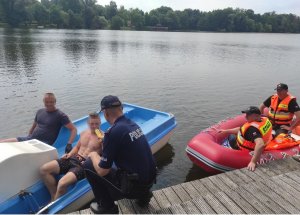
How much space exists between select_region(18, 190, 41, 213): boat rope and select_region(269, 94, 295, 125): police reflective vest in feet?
17.4

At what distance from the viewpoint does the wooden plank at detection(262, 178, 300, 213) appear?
13.8 feet

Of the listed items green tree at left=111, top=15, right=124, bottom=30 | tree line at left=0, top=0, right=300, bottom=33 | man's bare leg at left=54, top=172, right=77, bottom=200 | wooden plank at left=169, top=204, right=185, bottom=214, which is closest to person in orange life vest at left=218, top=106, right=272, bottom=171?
wooden plank at left=169, top=204, right=185, bottom=214

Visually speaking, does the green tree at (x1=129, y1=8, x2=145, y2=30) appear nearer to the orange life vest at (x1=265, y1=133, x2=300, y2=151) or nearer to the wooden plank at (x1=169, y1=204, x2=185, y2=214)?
the orange life vest at (x1=265, y1=133, x2=300, y2=151)

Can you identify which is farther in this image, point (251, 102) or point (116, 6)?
point (116, 6)

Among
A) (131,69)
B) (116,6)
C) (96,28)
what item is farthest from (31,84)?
(116,6)

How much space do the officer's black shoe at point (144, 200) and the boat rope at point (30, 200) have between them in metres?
1.58

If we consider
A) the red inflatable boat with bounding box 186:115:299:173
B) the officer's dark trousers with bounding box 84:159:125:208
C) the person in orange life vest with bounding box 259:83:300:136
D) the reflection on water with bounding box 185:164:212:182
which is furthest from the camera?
the reflection on water with bounding box 185:164:212:182

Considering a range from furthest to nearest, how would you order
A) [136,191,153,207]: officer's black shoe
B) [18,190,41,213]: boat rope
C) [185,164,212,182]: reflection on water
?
[185,164,212,182]: reflection on water → [18,190,41,213]: boat rope → [136,191,153,207]: officer's black shoe

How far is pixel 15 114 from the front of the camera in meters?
11.3

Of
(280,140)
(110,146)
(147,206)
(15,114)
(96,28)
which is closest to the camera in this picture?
(110,146)

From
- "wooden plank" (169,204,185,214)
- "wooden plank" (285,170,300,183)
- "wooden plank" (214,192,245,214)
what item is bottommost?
"wooden plank" (285,170,300,183)

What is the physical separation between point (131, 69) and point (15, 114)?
418 inches

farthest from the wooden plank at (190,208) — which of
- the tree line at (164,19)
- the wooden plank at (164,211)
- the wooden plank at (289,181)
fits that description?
the tree line at (164,19)

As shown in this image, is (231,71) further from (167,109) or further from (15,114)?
(15,114)
